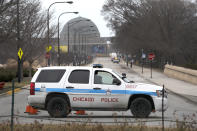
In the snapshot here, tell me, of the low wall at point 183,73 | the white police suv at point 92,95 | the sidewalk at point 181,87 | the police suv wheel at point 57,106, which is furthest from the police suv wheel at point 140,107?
the low wall at point 183,73

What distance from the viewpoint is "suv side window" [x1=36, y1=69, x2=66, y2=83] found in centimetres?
1449

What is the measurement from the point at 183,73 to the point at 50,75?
31.7 meters

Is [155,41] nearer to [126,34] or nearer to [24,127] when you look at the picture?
[126,34]

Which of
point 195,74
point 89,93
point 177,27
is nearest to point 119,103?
point 89,93

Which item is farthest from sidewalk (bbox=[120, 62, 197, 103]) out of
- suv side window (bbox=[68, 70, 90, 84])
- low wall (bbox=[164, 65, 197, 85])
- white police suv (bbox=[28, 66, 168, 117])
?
suv side window (bbox=[68, 70, 90, 84])

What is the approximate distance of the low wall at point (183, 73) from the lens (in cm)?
3847

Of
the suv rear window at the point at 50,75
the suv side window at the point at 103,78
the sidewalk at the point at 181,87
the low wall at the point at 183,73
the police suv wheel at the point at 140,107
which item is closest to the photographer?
the police suv wheel at the point at 140,107

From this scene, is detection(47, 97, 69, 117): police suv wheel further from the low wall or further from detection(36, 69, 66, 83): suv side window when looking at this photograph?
the low wall

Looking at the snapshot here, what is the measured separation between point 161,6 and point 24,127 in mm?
62262

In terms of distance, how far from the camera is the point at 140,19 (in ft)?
252

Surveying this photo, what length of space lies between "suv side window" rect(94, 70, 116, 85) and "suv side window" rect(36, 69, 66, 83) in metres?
1.24

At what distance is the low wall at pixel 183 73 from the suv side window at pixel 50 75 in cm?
2533

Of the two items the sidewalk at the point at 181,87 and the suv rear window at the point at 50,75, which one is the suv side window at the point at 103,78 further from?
the sidewalk at the point at 181,87

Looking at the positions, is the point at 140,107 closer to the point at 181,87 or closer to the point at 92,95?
the point at 92,95
